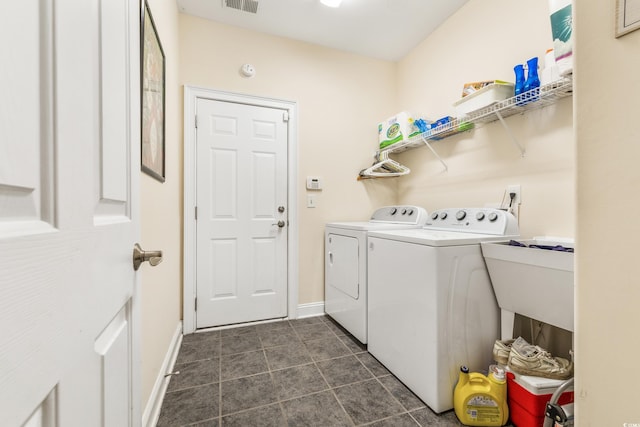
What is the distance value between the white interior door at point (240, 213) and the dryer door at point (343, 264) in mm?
434

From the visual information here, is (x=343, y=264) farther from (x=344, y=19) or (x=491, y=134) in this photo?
(x=344, y=19)

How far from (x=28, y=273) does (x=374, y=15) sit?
2721 mm

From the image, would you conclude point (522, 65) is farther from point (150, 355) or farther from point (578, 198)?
point (150, 355)

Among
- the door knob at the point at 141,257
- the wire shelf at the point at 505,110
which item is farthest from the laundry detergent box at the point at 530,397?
the door knob at the point at 141,257

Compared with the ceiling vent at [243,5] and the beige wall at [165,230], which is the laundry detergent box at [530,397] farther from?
the ceiling vent at [243,5]

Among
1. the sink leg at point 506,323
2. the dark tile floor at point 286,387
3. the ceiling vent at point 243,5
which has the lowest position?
the dark tile floor at point 286,387

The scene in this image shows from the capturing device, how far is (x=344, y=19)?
2.28m

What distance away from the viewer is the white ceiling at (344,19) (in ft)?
6.94

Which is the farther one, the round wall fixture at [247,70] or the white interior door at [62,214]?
the round wall fixture at [247,70]

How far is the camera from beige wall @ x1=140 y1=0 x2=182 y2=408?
123cm

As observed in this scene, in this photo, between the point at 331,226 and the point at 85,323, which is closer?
the point at 85,323

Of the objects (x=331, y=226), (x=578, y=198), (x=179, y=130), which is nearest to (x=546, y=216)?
(x=578, y=198)

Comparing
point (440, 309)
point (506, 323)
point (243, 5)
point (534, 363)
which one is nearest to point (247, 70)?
point (243, 5)

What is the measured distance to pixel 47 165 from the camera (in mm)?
333
